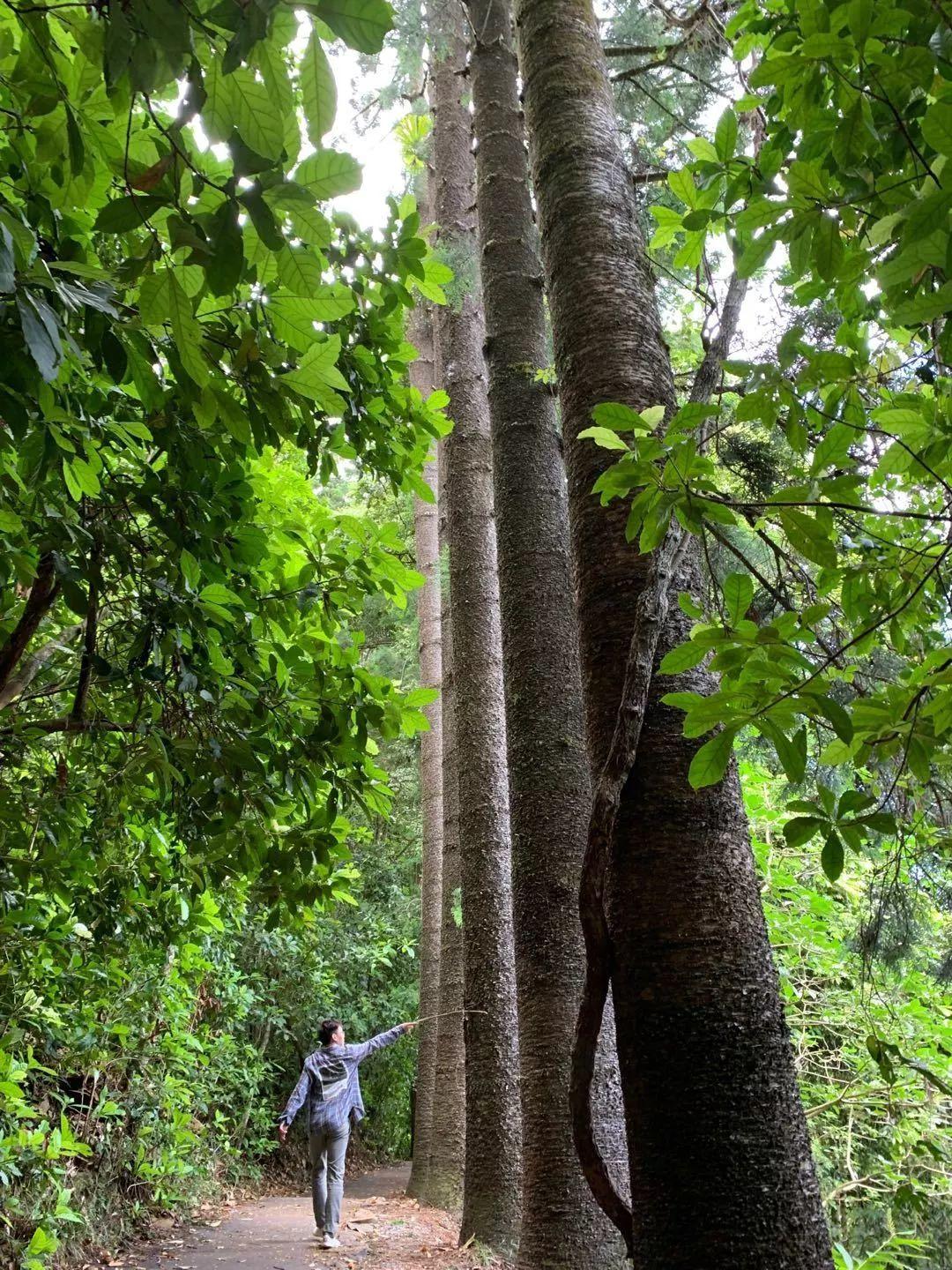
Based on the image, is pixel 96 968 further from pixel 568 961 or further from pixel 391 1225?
pixel 391 1225

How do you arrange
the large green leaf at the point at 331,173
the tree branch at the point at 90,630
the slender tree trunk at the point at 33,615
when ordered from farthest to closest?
the slender tree trunk at the point at 33,615
the tree branch at the point at 90,630
the large green leaf at the point at 331,173

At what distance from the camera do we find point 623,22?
6613 millimetres

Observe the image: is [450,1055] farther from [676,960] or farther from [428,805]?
[676,960]

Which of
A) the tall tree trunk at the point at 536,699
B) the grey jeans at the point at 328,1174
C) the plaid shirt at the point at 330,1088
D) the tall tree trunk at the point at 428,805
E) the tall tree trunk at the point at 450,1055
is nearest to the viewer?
the tall tree trunk at the point at 536,699

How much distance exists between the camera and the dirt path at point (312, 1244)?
17.7ft

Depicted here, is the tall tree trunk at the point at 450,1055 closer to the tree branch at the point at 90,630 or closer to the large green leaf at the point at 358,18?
the tree branch at the point at 90,630

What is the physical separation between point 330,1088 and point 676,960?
7.04 meters

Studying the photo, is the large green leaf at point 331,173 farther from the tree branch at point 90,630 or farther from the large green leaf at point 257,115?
the tree branch at point 90,630

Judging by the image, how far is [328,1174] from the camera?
6.76m

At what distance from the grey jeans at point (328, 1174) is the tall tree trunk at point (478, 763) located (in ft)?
7.58

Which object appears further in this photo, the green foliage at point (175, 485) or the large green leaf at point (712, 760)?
the large green leaf at point (712, 760)

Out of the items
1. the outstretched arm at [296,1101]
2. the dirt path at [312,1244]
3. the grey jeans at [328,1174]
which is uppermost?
the outstretched arm at [296,1101]

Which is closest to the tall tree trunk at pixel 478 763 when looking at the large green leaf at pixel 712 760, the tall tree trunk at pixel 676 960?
the tall tree trunk at pixel 676 960

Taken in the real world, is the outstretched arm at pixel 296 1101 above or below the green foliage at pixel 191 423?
below
